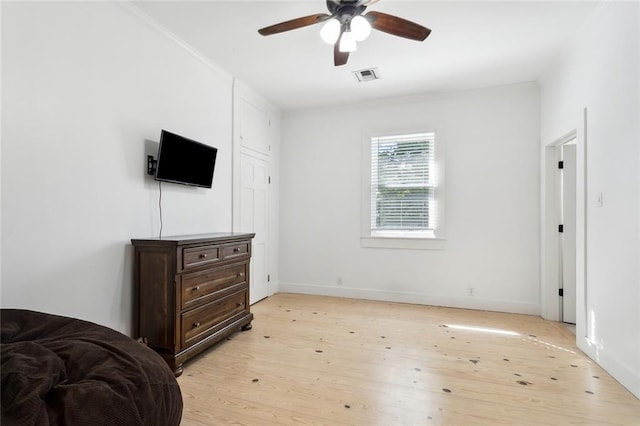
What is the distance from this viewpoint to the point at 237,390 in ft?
7.11

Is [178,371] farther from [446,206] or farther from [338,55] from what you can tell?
[446,206]

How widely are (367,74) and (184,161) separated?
229 centimetres

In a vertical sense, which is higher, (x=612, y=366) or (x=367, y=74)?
(x=367, y=74)

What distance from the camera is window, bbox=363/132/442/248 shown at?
435cm

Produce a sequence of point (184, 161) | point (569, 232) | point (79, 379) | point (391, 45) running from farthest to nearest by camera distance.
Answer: point (569, 232) < point (391, 45) < point (184, 161) < point (79, 379)

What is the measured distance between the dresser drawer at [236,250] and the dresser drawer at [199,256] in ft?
0.36

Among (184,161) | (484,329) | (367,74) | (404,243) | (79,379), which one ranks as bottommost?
(484,329)

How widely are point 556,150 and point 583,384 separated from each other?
2533 mm

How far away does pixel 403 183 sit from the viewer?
4.47 metres

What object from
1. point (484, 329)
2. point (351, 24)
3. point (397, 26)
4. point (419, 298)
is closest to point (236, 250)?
point (351, 24)

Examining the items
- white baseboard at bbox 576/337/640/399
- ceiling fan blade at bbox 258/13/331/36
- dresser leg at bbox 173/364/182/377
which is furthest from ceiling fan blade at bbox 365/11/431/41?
dresser leg at bbox 173/364/182/377

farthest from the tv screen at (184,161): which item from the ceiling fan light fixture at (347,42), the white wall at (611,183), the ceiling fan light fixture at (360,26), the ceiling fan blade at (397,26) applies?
the white wall at (611,183)

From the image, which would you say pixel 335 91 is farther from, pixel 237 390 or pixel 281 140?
pixel 237 390

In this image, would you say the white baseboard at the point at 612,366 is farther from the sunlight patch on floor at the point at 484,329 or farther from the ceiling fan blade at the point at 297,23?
the ceiling fan blade at the point at 297,23
